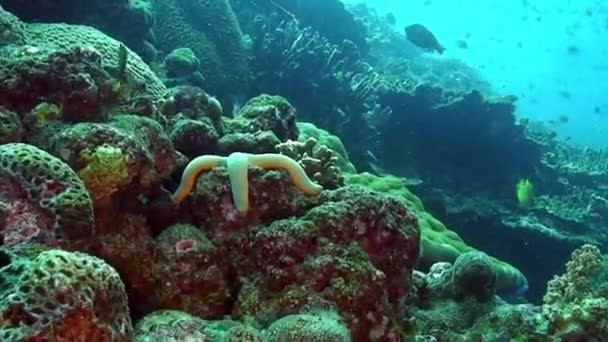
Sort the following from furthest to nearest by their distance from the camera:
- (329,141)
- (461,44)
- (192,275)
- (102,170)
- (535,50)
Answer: (535,50), (461,44), (329,141), (192,275), (102,170)

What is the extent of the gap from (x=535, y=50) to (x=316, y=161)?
97.4 meters

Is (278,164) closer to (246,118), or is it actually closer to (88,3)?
(246,118)

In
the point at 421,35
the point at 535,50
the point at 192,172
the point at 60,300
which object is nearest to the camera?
the point at 60,300

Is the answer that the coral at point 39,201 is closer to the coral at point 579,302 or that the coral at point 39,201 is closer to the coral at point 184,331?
the coral at point 184,331

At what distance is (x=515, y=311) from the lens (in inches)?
170

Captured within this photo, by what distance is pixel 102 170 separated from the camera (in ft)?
10.2

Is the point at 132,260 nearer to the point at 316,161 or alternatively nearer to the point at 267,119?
the point at 316,161

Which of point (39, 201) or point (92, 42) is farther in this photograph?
point (92, 42)

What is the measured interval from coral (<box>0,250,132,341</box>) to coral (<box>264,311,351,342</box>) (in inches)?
34.0

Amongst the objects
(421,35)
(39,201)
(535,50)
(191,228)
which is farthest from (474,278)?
(535,50)

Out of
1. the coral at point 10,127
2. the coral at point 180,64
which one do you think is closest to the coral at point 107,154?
the coral at point 10,127

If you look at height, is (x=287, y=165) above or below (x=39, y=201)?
above

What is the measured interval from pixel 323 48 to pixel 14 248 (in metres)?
8.77

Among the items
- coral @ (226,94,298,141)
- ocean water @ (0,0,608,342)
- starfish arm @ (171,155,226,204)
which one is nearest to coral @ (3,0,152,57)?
ocean water @ (0,0,608,342)
